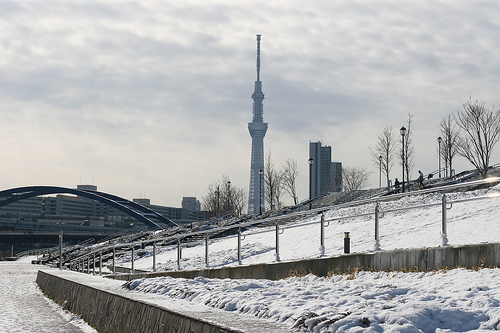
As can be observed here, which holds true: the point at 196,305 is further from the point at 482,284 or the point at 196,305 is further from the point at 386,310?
the point at 482,284

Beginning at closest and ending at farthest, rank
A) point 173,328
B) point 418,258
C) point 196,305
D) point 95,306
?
point 173,328 → point 196,305 → point 418,258 → point 95,306

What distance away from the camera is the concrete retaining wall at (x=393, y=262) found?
29.8ft

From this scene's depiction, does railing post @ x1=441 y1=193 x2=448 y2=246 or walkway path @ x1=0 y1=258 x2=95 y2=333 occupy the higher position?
railing post @ x1=441 y1=193 x2=448 y2=246

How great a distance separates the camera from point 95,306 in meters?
11.2

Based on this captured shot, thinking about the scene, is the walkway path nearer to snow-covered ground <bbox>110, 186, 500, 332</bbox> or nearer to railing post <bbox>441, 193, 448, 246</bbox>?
snow-covered ground <bbox>110, 186, 500, 332</bbox>

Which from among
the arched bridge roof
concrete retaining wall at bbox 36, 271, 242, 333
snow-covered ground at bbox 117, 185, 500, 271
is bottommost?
concrete retaining wall at bbox 36, 271, 242, 333

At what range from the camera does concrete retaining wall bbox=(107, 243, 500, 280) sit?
9086mm

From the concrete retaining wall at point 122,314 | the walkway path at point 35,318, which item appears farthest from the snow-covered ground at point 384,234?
the walkway path at point 35,318

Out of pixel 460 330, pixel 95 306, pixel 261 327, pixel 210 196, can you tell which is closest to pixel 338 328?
pixel 261 327

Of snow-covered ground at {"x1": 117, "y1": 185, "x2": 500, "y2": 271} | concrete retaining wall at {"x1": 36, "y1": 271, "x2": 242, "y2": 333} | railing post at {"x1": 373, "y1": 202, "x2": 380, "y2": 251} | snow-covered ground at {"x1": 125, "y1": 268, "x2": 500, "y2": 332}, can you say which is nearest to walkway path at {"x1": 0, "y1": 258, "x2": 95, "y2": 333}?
concrete retaining wall at {"x1": 36, "y1": 271, "x2": 242, "y2": 333}

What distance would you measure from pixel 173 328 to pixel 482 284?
400 centimetres

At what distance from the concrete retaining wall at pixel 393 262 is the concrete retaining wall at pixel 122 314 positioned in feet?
12.7

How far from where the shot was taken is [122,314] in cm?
880

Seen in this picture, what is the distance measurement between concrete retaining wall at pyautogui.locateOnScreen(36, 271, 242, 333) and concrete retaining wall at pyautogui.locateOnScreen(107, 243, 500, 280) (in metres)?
3.87
